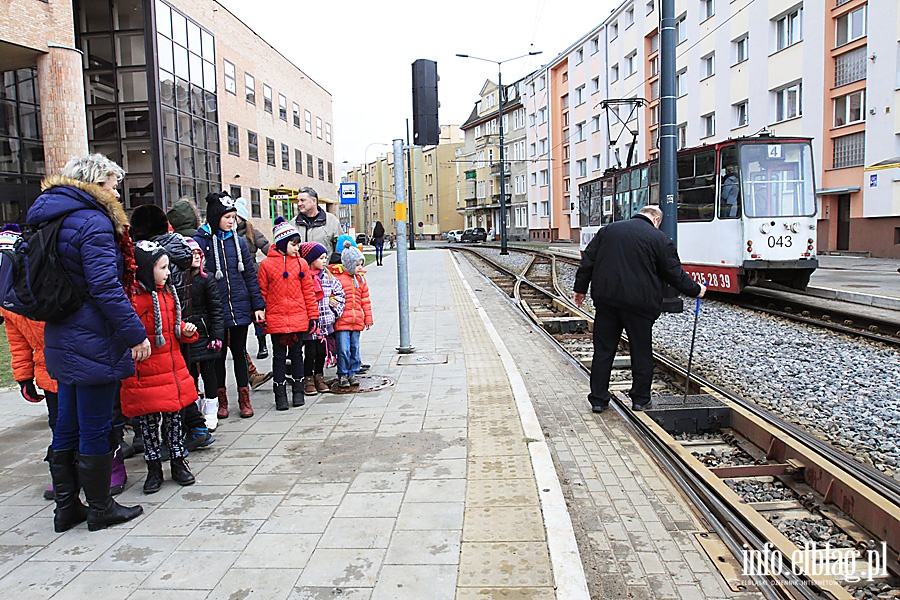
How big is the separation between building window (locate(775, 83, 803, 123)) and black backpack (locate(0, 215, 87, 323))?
3081 cm

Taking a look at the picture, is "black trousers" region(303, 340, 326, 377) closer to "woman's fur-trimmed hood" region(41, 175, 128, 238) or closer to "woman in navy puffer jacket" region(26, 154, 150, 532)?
"woman in navy puffer jacket" region(26, 154, 150, 532)

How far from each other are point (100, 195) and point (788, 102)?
31.4 meters

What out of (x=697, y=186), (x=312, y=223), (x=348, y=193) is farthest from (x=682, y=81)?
(x=312, y=223)

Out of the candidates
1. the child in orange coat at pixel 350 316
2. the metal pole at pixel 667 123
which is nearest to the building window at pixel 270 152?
the metal pole at pixel 667 123

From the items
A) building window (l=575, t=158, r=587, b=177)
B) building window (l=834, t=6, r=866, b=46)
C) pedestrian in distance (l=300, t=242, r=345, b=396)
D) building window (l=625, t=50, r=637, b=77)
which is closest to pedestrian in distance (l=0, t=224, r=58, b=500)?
pedestrian in distance (l=300, t=242, r=345, b=396)

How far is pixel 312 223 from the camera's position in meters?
7.70

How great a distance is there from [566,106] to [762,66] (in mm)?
27593

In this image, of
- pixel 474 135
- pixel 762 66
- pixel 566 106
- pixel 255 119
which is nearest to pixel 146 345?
pixel 762 66

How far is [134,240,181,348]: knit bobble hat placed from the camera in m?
4.37

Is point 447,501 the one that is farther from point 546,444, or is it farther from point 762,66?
point 762,66

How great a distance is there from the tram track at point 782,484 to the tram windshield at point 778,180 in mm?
8087

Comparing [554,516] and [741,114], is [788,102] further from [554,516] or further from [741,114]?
[554,516]

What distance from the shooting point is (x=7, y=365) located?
896cm

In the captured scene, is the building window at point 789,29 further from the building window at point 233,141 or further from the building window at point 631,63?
the building window at point 233,141
